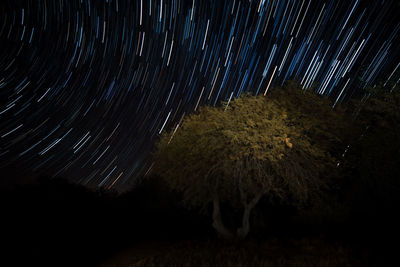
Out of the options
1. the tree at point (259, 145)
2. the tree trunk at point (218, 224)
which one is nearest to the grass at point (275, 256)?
the tree at point (259, 145)

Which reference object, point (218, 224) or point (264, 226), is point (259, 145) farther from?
point (264, 226)

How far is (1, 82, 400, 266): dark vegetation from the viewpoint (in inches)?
420

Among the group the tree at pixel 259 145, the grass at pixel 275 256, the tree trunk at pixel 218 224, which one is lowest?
the grass at pixel 275 256

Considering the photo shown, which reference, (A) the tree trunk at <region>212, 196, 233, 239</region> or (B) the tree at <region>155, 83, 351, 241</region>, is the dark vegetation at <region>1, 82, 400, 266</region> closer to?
(A) the tree trunk at <region>212, 196, 233, 239</region>

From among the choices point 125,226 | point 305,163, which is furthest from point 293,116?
point 125,226

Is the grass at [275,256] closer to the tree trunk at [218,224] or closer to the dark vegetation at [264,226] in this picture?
the dark vegetation at [264,226]

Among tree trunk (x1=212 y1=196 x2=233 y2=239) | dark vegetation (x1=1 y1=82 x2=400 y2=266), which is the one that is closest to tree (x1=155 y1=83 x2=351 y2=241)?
tree trunk (x1=212 y1=196 x2=233 y2=239)

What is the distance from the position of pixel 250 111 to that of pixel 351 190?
32.3 ft

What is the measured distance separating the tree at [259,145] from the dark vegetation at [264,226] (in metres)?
1.93

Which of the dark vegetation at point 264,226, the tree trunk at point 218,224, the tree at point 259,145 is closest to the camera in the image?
the dark vegetation at point 264,226

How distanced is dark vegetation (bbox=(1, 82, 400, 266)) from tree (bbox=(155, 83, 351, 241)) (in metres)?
1.93

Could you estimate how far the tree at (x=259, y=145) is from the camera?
12.0m

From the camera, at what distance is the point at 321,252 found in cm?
1034

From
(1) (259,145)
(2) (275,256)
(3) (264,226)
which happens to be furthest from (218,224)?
(1) (259,145)
